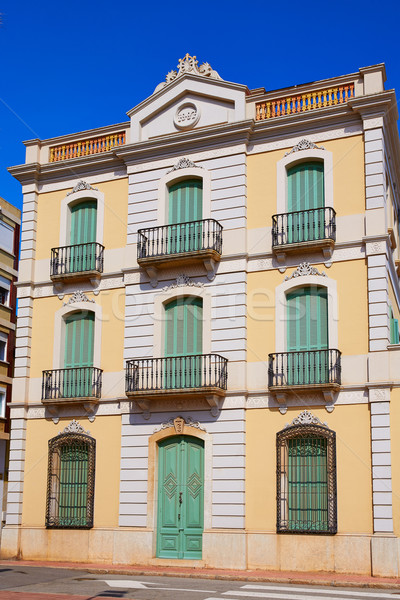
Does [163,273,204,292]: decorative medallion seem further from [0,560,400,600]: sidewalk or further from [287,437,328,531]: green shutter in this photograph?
[0,560,400,600]: sidewalk

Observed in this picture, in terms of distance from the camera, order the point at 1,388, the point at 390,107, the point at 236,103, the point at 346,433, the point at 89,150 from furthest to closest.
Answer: the point at 1,388 → the point at 89,150 → the point at 236,103 → the point at 390,107 → the point at 346,433

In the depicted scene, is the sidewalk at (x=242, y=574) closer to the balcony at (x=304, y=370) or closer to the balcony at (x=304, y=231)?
the balcony at (x=304, y=370)

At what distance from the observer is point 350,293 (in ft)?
66.6

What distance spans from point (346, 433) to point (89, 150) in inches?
486

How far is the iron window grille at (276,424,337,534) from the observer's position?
19328 mm

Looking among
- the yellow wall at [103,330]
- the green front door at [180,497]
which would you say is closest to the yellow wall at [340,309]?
the green front door at [180,497]

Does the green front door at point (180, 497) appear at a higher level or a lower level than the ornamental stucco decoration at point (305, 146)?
lower

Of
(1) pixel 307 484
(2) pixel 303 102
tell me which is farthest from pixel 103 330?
(2) pixel 303 102

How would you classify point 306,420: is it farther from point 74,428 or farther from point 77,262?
point 77,262

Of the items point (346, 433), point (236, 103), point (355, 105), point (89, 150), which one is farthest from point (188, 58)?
point (346, 433)

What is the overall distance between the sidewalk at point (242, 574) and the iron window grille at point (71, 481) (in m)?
1.31

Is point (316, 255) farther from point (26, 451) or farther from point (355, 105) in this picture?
point (26, 451)

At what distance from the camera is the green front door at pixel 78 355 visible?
22906 millimetres

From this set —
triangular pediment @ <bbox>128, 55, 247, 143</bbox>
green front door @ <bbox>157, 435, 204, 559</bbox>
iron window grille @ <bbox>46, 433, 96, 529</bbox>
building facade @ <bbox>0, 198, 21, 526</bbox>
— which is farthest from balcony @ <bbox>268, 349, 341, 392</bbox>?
building facade @ <bbox>0, 198, 21, 526</bbox>
